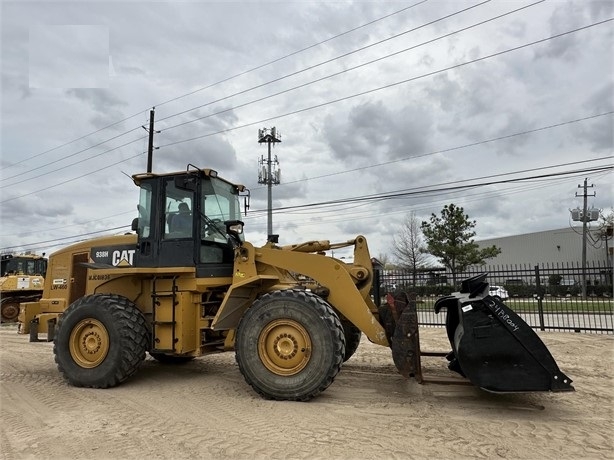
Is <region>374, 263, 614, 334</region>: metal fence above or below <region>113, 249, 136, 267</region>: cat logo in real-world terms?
below

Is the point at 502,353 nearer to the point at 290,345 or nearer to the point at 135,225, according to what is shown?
the point at 290,345

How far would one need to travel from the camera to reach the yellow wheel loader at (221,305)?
18.0 ft

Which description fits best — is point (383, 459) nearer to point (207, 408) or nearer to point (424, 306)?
point (207, 408)

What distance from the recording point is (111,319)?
6445 millimetres

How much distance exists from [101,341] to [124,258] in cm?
127

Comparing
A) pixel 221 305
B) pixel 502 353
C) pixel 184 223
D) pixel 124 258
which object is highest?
pixel 184 223

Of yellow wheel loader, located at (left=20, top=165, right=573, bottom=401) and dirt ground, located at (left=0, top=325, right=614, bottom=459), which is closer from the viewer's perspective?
dirt ground, located at (left=0, top=325, right=614, bottom=459)

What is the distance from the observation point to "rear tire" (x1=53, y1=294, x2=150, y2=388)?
6391mm

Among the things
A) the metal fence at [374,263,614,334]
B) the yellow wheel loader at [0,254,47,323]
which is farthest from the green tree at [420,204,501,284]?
the yellow wheel loader at [0,254,47,323]

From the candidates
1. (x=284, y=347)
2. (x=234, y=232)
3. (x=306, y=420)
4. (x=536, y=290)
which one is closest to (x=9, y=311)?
(x=234, y=232)

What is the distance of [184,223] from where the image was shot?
6.81m

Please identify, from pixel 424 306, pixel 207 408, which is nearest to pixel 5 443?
pixel 207 408

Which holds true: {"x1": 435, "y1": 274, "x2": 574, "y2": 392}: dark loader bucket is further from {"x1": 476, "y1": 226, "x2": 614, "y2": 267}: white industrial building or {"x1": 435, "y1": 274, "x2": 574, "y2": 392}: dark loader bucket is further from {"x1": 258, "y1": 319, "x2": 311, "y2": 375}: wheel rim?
{"x1": 476, "y1": 226, "x2": 614, "y2": 267}: white industrial building

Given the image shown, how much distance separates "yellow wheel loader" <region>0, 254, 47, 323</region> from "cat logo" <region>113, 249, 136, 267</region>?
660 inches
